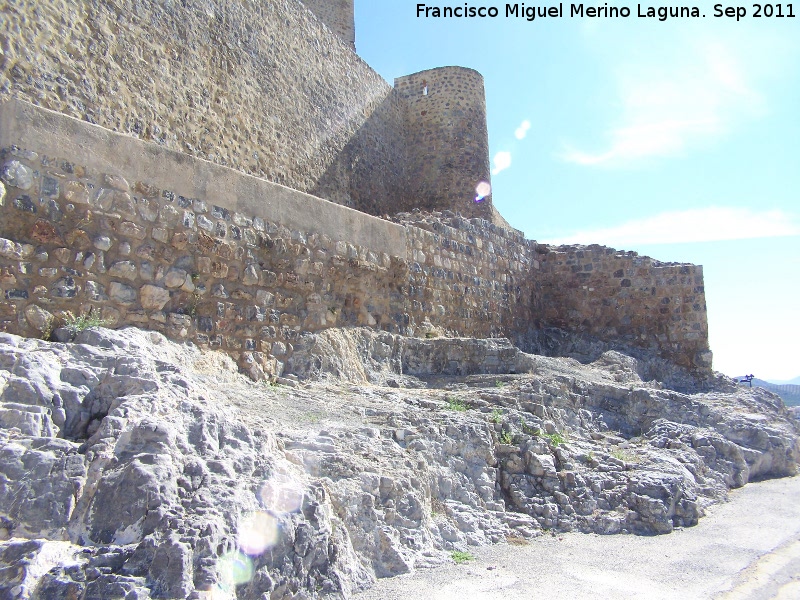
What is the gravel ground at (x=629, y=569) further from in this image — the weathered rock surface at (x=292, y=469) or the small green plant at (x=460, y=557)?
the weathered rock surface at (x=292, y=469)

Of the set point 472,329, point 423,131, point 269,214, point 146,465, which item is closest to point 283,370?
point 269,214

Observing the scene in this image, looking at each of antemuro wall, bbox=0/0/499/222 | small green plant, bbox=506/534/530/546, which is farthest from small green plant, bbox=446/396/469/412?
antemuro wall, bbox=0/0/499/222

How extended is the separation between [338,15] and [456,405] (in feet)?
65.7

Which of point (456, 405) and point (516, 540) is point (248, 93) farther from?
point (516, 540)

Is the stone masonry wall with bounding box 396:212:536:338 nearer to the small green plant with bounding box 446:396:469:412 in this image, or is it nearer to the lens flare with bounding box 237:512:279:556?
the small green plant with bounding box 446:396:469:412

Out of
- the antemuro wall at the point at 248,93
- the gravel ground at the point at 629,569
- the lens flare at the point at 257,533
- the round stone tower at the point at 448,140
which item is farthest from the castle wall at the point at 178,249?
the round stone tower at the point at 448,140

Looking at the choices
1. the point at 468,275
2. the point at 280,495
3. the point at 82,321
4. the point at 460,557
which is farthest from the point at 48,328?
the point at 468,275

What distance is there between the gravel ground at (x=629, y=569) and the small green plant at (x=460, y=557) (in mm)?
41

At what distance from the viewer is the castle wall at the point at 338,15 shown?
2272 centimetres

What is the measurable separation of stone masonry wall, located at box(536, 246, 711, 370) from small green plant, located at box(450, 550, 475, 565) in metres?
8.11

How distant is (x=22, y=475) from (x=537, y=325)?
982cm

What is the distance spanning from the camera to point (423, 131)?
18031mm

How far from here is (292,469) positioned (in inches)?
150

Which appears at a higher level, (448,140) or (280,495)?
(448,140)
